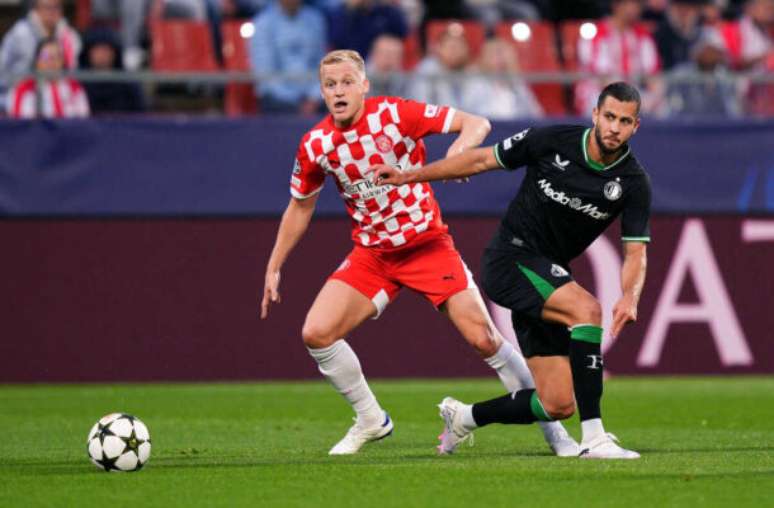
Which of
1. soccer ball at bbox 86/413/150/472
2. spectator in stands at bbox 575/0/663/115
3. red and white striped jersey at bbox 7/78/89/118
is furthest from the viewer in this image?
spectator in stands at bbox 575/0/663/115

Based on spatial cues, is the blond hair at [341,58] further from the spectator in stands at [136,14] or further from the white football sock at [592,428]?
the spectator in stands at [136,14]

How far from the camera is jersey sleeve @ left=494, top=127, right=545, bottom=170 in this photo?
844 cm

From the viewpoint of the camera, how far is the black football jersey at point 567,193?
27.4ft

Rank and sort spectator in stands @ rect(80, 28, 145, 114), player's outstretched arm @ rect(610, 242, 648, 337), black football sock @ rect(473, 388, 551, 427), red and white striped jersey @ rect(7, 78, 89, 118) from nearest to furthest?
1. player's outstretched arm @ rect(610, 242, 648, 337)
2. black football sock @ rect(473, 388, 551, 427)
3. red and white striped jersey @ rect(7, 78, 89, 118)
4. spectator in stands @ rect(80, 28, 145, 114)

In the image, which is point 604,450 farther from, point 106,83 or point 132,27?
point 132,27

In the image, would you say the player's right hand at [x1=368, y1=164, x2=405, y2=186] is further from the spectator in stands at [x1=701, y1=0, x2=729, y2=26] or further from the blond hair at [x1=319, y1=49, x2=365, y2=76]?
the spectator in stands at [x1=701, y1=0, x2=729, y2=26]

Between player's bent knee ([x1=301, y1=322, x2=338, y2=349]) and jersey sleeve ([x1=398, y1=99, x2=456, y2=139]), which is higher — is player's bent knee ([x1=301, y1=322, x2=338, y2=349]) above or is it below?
below

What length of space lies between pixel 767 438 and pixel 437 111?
297 cm

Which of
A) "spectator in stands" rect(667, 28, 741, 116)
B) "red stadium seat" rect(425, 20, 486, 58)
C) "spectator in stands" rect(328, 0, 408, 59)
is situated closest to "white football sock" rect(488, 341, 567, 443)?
"spectator in stands" rect(667, 28, 741, 116)

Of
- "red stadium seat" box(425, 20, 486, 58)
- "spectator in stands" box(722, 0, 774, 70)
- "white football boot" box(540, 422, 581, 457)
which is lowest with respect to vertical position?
"white football boot" box(540, 422, 581, 457)

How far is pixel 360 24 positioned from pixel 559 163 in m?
8.02

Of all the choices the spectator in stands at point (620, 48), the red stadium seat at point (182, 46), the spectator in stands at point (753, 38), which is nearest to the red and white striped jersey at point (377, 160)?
the red stadium seat at point (182, 46)

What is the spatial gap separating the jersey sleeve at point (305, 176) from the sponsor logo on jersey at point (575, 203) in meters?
1.38

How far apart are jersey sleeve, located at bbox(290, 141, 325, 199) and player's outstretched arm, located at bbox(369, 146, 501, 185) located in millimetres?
781
